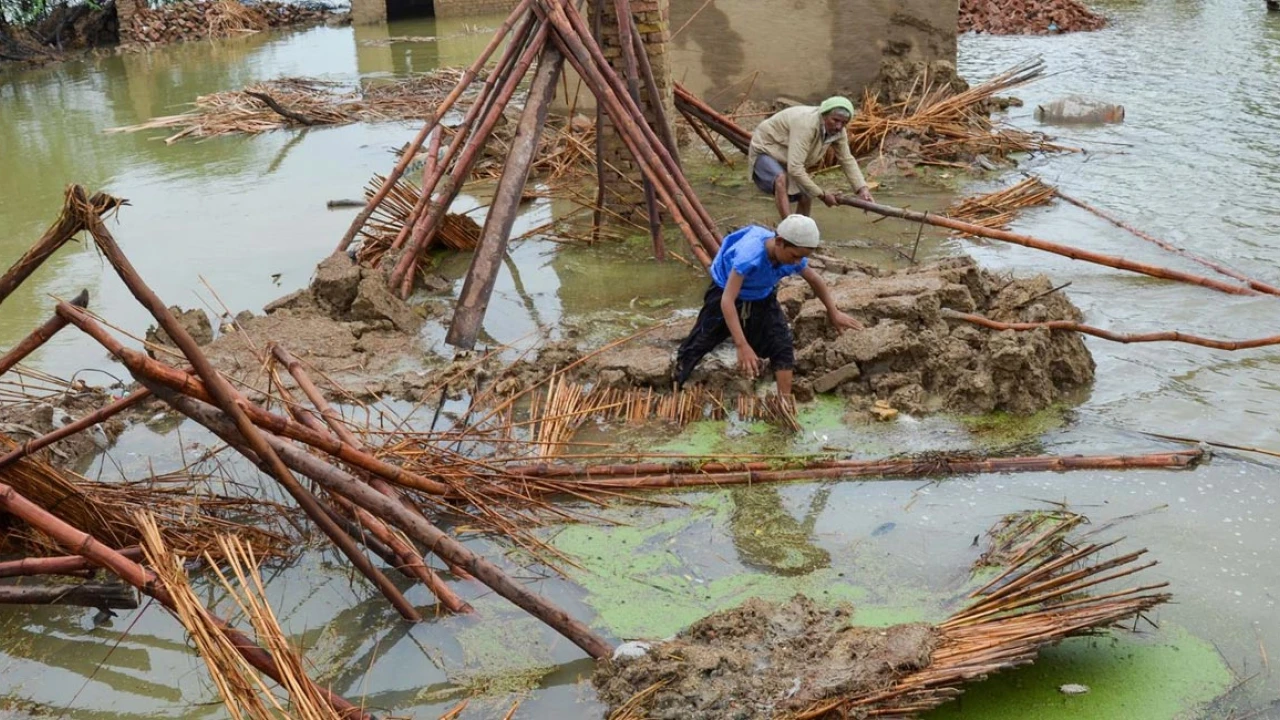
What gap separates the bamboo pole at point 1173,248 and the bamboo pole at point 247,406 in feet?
18.2

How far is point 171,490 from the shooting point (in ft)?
16.3

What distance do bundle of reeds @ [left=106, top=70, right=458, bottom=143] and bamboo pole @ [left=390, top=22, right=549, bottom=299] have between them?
7.03 m

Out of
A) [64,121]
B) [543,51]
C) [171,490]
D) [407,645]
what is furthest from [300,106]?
[407,645]

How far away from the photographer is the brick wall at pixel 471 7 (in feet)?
77.6

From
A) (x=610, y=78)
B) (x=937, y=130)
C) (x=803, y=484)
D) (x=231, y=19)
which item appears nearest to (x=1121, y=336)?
(x=803, y=484)

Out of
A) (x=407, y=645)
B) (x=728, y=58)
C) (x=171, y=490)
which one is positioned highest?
(x=728, y=58)

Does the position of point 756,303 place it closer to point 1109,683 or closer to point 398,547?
point 398,547

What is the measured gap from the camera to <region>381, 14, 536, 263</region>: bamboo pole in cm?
761

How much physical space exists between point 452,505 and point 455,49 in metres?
16.3

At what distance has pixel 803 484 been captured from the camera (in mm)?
A: 5270

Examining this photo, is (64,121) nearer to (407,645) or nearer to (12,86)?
(12,86)

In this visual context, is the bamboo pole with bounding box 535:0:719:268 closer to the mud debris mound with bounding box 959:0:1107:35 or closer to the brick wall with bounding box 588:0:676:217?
the brick wall with bounding box 588:0:676:217

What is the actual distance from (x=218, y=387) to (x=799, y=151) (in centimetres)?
550

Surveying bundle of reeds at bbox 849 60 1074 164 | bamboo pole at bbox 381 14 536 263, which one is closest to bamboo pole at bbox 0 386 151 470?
bamboo pole at bbox 381 14 536 263
